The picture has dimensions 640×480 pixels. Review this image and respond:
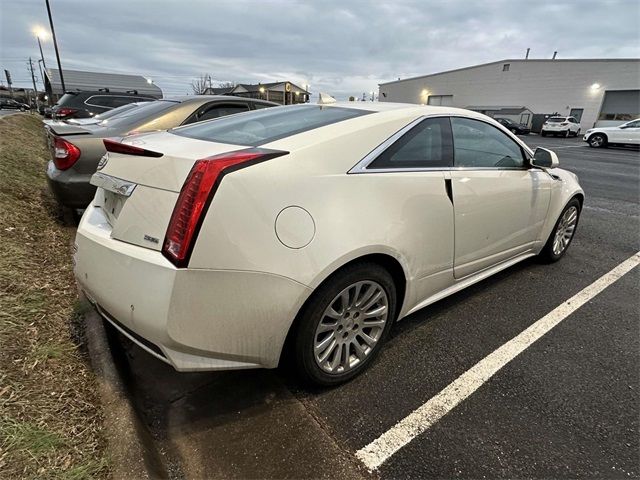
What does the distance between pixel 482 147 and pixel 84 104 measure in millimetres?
9287

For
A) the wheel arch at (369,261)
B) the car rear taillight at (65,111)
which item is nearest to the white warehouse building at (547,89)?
the car rear taillight at (65,111)

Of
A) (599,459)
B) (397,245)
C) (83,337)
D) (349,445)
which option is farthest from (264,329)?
(599,459)

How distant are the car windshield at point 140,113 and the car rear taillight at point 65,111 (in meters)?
4.60

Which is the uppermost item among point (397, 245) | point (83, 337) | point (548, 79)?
point (548, 79)

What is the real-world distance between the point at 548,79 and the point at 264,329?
148 ft

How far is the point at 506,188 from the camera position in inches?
117

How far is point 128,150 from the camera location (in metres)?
2.01

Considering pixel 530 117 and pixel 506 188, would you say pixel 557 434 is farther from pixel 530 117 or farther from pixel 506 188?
pixel 530 117

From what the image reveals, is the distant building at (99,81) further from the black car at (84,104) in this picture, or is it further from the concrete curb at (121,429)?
the concrete curb at (121,429)

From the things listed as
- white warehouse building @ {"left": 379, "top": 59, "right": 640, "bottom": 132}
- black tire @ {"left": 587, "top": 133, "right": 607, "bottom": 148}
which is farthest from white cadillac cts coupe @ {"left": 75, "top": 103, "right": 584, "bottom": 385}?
white warehouse building @ {"left": 379, "top": 59, "right": 640, "bottom": 132}

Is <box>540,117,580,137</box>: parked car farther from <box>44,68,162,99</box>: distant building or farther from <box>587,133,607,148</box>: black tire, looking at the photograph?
<box>44,68,162,99</box>: distant building

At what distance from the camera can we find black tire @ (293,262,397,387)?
76.0 inches

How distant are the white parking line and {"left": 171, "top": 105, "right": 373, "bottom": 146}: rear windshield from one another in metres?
1.62

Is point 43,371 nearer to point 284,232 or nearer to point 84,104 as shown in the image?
point 284,232
